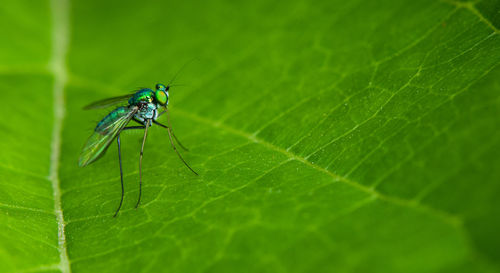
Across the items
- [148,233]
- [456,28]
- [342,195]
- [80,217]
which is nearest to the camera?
[342,195]

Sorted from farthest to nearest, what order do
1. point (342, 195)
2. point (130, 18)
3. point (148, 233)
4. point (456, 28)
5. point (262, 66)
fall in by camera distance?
1. point (130, 18)
2. point (262, 66)
3. point (456, 28)
4. point (148, 233)
5. point (342, 195)

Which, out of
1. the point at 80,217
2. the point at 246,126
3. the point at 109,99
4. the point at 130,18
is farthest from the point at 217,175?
the point at 130,18

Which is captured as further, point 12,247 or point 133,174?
point 133,174

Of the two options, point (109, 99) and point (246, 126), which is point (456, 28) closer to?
point (246, 126)

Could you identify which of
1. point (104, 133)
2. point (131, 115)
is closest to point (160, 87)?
point (131, 115)

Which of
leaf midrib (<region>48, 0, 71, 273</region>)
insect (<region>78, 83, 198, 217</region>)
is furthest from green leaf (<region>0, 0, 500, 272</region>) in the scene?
insect (<region>78, 83, 198, 217</region>)
